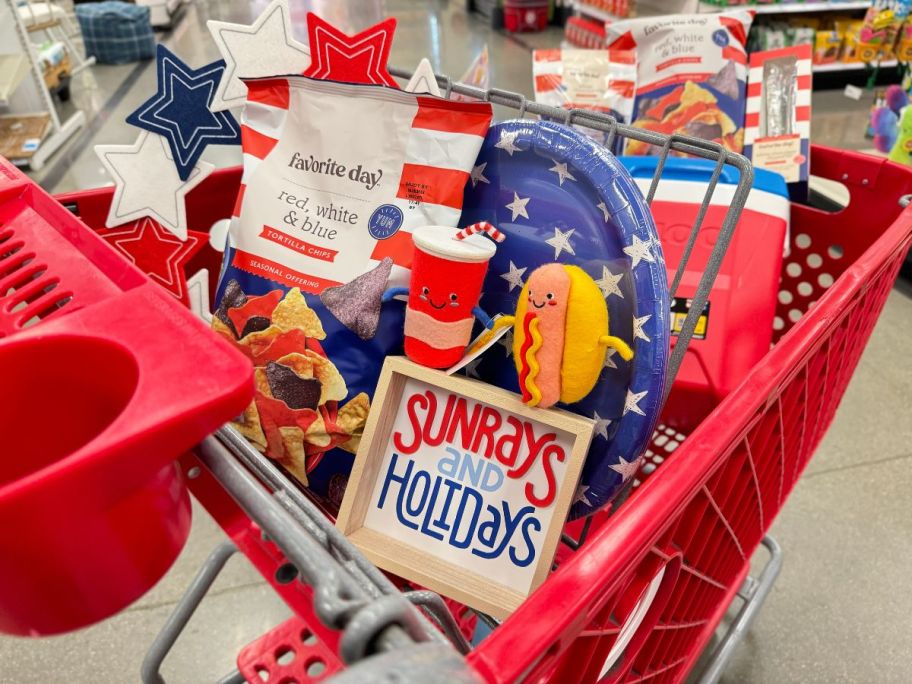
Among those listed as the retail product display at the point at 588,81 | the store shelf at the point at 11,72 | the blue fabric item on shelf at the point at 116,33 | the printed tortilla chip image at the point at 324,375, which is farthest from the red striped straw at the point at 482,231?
the blue fabric item on shelf at the point at 116,33

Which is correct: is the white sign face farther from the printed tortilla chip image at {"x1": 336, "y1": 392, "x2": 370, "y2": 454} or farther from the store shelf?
the store shelf

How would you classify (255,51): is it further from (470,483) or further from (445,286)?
(470,483)

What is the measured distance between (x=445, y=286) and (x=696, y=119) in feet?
3.02

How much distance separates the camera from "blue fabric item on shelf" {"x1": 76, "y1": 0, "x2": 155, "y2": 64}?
5.02m

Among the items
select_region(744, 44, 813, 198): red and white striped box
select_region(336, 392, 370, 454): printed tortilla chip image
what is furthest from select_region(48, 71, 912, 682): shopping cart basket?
select_region(336, 392, 370, 454): printed tortilla chip image

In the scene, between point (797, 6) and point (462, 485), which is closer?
point (462, 485)

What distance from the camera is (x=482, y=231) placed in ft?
2.48

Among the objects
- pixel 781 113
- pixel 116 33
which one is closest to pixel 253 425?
pixel 781 113

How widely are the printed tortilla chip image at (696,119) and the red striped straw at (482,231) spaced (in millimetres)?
763

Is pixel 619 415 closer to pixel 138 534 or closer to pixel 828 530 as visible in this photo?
pixel 138 534

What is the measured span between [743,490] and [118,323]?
642 millimetres

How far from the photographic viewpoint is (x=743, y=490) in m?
0.78

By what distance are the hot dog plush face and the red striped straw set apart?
0.26ft

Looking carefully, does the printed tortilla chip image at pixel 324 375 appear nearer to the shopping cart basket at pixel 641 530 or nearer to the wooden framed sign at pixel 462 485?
the wooden framed sign at pixel 462 485
